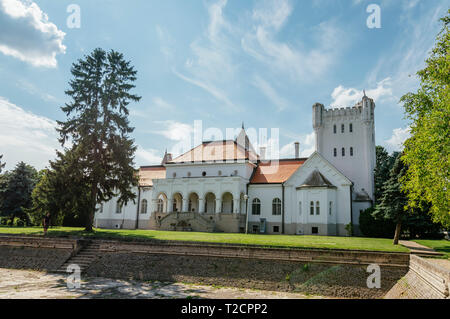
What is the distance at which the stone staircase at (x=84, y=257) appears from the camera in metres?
19.9

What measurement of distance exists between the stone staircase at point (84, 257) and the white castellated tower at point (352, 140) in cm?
2710

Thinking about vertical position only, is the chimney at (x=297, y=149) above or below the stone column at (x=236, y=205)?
above

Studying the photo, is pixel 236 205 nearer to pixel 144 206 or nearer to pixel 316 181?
pixel 316 181

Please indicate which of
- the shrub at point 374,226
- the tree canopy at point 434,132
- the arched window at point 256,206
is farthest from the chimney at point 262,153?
the tree canopy at point 434,132

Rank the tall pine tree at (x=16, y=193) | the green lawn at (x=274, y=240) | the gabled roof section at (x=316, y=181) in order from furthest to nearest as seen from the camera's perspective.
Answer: the tall pine tree at (x=16, y=193)
the gabled roof section at (x=316, y=181)
the green lawn at (x=274, y=240)

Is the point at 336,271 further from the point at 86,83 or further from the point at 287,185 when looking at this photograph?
the point at 86,83

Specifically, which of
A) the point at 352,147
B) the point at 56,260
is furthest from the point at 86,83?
the point at 352,147

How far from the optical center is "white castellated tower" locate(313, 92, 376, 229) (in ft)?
122

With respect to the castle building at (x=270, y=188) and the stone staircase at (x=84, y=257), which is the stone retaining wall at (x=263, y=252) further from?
the castle building at (x=270, y=188)

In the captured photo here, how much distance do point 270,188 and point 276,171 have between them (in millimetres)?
3196

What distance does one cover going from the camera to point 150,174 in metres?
47.5

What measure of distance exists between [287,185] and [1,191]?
35.4m
